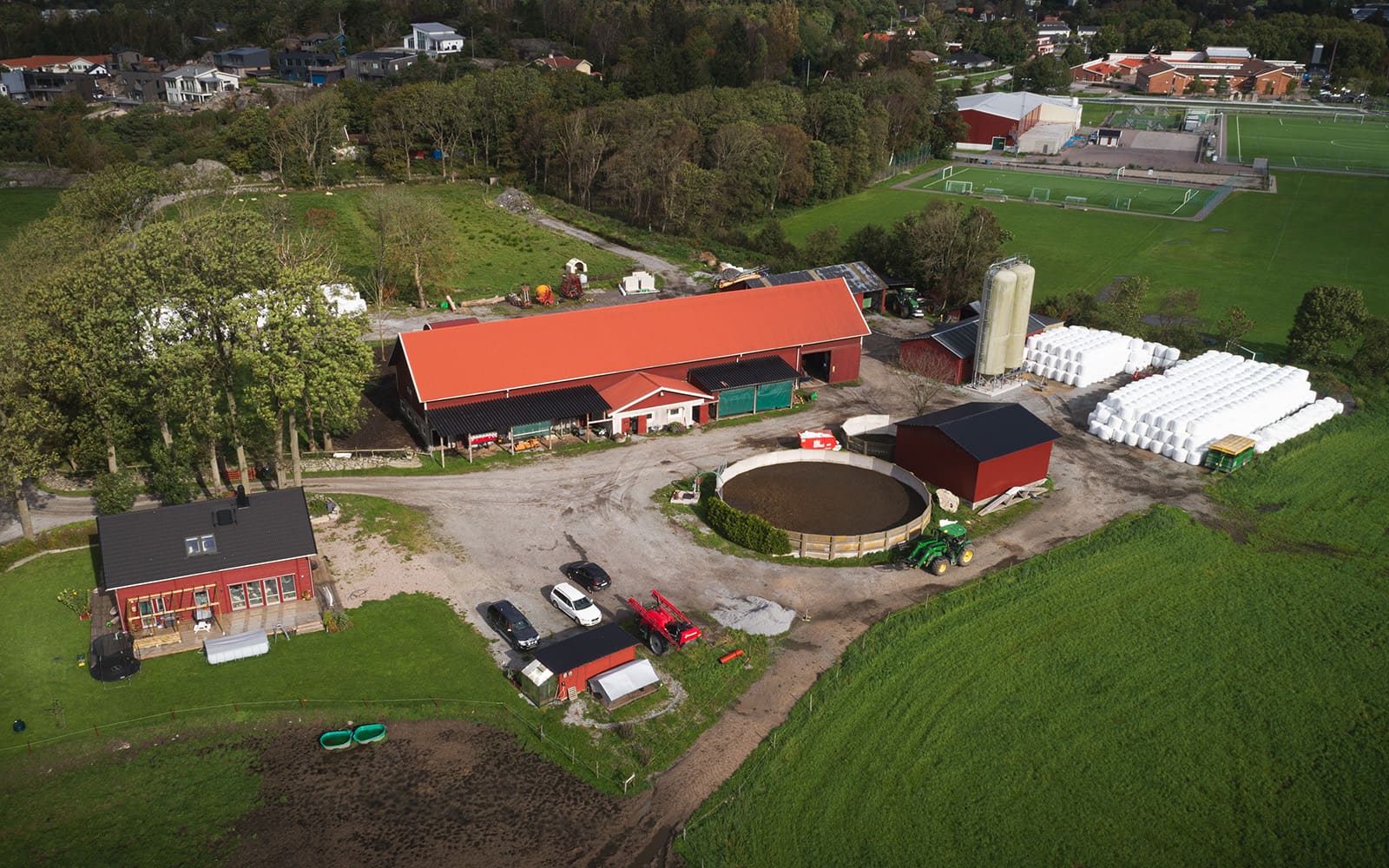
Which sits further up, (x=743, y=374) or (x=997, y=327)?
(x=997, y=327)

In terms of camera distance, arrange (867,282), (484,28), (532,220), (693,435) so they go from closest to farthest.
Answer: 1. (693,435)
2. (867,282)
3. (532,220)
4. (484,28)

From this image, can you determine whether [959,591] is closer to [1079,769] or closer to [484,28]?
[1079,769]

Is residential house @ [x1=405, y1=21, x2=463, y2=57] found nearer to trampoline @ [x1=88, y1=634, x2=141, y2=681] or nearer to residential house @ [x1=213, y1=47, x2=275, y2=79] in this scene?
residential house @ [x1=213, y1=47, x2=275, y2=79]

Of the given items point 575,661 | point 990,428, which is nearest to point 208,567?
point 575,661

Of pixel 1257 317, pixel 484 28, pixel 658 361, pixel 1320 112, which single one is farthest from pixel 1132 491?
pixel 1320 112

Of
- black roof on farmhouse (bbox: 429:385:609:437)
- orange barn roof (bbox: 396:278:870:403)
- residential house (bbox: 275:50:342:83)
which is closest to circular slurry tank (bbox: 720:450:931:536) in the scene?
black roof on farmhouse (bbox: 429:385:609:437)

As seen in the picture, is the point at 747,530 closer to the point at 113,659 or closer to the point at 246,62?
the point at 113,659

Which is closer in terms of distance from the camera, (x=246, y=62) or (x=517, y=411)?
(x=517, y=411)
